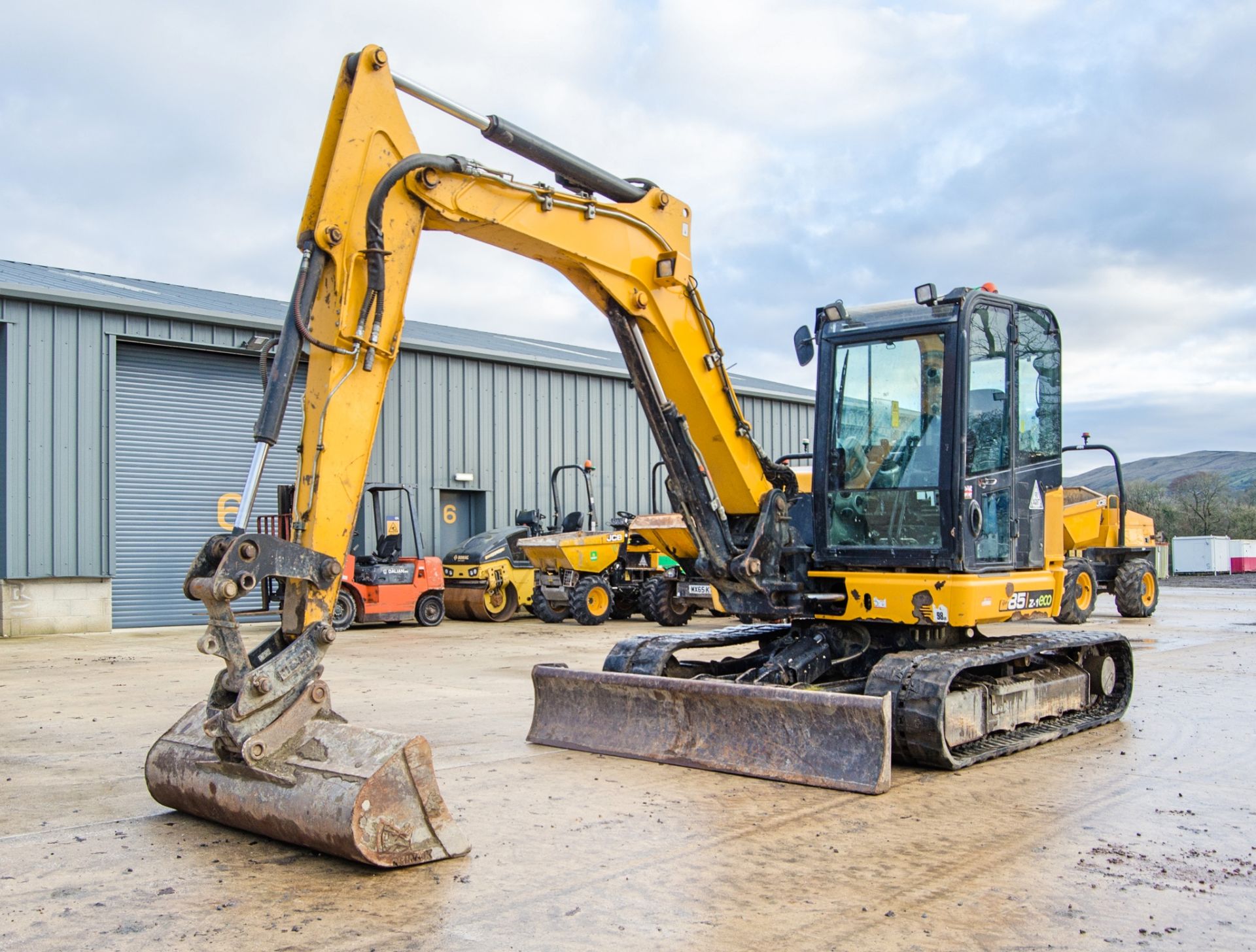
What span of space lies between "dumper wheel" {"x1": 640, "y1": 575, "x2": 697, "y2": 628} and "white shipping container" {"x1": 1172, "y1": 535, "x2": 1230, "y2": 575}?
93.4 feet

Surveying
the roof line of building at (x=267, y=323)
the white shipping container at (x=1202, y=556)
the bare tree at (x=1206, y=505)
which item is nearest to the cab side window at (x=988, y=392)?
the roof line of building at (x=267, y=323)

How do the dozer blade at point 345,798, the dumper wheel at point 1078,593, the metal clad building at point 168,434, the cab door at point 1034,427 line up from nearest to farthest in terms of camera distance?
the dozer blade at point 345,798
the cab door at point 1034,427
the dumper wheel at point 1078,593
the metal clad building at point 168,434

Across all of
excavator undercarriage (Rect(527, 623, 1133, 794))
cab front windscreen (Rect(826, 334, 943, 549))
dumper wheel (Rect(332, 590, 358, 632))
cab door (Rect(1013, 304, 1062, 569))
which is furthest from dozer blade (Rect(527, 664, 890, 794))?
dumper wheel (Rect(332, 590, 358, 632))

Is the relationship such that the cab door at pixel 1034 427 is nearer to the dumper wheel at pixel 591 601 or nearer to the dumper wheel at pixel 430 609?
the dumper wheel at pixel 591 601

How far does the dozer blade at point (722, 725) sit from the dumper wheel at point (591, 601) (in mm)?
10796

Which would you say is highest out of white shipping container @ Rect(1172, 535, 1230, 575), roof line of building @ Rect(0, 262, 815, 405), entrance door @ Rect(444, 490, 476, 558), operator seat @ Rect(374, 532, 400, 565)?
roof line of building @ Rect(0, 262, 815, 405)

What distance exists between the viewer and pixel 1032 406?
26.3ft

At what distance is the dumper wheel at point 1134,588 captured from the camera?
1902cm

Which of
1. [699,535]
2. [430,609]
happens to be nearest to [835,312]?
[699,535]

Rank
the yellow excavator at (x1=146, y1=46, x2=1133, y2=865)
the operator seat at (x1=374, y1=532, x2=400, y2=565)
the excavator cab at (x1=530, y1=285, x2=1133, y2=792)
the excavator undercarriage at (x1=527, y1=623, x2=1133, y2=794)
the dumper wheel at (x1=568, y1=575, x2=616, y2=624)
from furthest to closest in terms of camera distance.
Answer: the operator seat at (x1=374, y1=532, x2=400, y2=565), the dumper wheel at (x1=568, y1=575, x2=616, y2=624), the excavator cab at (x1=530, y1=285, x2=1133, y2=792), the excavator undercarriage at (x1=527, y1=623, x2=1133, y2=794), the yellow excavator at (x1=146, y1=46, x2=1133, y2=865)

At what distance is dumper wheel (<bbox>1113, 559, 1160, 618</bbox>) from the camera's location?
19.0 metres

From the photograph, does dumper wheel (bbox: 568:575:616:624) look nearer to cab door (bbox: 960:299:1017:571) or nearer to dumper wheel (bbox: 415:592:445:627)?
dumper wheel (bbox: 415:592:445:627)

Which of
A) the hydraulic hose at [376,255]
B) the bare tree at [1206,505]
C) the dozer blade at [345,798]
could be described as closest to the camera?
the dozer blade at [345,798]

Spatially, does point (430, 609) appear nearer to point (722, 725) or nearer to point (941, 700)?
point (722, 725)
